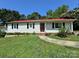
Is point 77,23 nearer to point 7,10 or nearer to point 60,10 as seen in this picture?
point 60,10

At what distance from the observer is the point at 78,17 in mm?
38531

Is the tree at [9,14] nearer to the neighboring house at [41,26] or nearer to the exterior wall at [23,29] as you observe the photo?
the exterior wall at [23,29]

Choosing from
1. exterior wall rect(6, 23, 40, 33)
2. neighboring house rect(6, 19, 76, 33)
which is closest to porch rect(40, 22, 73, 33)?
neighboring house rect(6, 19, 76, 33)

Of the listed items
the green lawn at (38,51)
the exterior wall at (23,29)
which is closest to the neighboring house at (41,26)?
the exterior wall at (23,29)

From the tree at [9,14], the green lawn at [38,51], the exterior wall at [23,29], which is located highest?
the tree at [9,14]

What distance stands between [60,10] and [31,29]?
30240 millimetres

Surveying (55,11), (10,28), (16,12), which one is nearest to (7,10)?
(16,12)

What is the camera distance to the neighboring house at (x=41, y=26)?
127 feet

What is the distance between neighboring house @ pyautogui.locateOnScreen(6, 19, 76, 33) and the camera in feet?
127

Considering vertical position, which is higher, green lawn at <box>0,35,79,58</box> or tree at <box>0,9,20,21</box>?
tree at <box>0,9,20,21</box>

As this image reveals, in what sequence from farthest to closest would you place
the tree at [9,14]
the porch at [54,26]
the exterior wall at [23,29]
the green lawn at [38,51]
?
the tree at [9,14]
the exterior wall at [23,29]
the porch at [54,26]
the green lawn at [38,51]

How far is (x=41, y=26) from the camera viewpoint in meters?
40.5

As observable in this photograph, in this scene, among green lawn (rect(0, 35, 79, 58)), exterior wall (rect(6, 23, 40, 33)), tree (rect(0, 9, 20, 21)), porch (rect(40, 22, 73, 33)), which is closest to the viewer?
green lawn (rect(0, 35, 79, 58))

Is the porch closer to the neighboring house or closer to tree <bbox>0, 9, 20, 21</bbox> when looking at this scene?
the neighboring house
